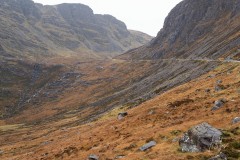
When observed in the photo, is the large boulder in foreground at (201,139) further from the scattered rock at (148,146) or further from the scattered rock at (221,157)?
the scattered rock at (148,146)

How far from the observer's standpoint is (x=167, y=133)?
42594 millimetres

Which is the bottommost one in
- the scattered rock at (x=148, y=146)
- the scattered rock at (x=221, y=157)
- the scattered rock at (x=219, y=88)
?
the scattered rock at (x=148, y=146)

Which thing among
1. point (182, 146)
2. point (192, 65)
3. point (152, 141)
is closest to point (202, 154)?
point (182, 146)

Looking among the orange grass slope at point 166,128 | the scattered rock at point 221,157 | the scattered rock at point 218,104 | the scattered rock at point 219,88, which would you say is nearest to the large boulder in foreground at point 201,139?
the orange grass slope at point 166,128

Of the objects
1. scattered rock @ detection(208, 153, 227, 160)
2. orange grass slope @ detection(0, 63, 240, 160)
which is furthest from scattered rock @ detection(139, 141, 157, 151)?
scattered rock @ detection(208, 153, 227, 160)

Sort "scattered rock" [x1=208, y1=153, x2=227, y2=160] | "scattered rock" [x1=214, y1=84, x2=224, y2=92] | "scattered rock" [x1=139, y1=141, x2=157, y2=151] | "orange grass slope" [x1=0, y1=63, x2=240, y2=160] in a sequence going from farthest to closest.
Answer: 1. "scattered rock" [x1=214, y1=84, x2=224, y2=92]
2. "scattered rock" [x1=139, y1=141, x2=157, y2=151]
3. "orange grass slope" [x1=0, y1=63, x2=240, y2=160]
4. "scattered rock" [x1=208, y1=153, x2=227, y2=160]

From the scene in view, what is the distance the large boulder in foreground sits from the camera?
31.7 metres

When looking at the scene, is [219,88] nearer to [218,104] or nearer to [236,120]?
[218,104]

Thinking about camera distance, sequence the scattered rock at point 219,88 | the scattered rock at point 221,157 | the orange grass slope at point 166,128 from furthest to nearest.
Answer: the scattered rock at point 219,88 → the orange grass slope at point 166,128 → the scattered rock at point 221,157

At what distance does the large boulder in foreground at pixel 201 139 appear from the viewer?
3169 cm

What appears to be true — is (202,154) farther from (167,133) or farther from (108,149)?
(108,149)

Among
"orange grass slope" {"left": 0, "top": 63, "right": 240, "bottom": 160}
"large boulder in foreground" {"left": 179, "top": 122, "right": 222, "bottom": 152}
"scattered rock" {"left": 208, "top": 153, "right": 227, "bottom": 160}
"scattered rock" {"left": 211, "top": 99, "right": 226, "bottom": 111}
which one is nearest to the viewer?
"scattered rock" {"left": 208, "top": 153, "right": 227, "bottom": 160}

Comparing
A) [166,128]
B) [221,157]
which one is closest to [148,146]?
[166,128]

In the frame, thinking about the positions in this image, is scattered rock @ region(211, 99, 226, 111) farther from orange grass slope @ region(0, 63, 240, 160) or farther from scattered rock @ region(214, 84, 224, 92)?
scattered rock @ region(214, 84, 224, 92)
